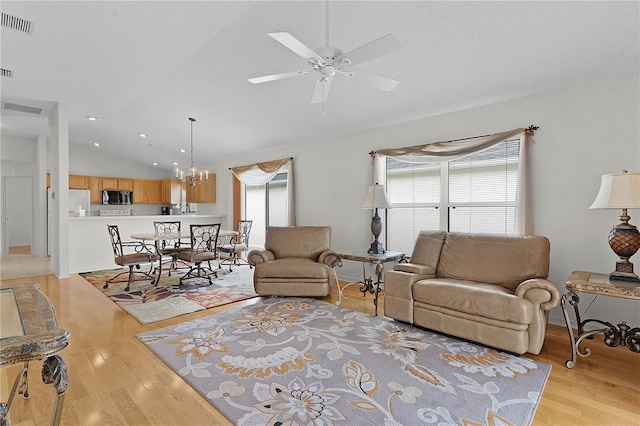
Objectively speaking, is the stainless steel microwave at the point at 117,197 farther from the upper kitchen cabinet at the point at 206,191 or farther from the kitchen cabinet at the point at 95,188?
the upper kitchen cabinet at the point at 206,191

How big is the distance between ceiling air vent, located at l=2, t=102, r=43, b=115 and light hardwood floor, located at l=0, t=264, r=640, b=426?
4.58 meters

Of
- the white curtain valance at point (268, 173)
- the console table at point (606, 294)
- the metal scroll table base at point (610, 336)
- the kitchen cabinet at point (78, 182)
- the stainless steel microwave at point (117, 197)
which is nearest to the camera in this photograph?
the console table at point (606, 294)

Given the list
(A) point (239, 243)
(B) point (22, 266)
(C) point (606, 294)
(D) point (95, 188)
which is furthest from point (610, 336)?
(D) point (95, 188)

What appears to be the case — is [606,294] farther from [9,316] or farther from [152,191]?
[152,191]

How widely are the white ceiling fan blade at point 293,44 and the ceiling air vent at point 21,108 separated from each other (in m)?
5.83

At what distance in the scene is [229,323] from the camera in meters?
3.37

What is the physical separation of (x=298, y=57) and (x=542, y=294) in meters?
3.33

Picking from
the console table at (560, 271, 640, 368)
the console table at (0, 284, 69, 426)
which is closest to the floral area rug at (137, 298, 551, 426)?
the console table at (560, 271, 640, 368)

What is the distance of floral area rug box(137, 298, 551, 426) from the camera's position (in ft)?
6.28

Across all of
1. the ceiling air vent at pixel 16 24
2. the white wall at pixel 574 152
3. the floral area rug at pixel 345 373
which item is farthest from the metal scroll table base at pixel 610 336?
the ceiling air vent at pixel 16 24

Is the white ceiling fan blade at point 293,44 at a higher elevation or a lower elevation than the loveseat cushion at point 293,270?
higher

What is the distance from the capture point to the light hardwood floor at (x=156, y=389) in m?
1.86

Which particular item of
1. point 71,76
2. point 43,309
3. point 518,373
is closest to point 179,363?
point 43,309

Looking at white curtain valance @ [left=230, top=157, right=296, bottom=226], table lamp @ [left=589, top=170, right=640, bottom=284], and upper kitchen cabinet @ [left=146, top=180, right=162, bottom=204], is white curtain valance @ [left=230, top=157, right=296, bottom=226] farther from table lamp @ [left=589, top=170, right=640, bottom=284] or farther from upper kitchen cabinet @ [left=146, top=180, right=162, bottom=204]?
table lamp @ [left=589, top=170, right=640, bottom=284]
